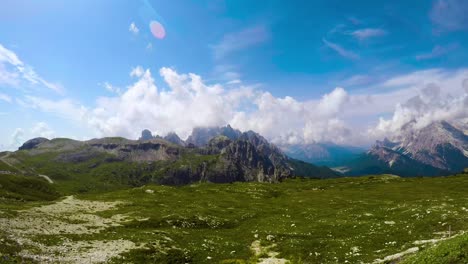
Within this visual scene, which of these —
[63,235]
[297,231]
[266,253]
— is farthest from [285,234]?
[63,235]

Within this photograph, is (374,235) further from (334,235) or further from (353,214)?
(353,214)

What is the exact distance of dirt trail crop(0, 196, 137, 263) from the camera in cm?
3102

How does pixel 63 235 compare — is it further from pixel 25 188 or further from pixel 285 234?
pixel 25 188

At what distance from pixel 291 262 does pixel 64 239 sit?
1039 inches

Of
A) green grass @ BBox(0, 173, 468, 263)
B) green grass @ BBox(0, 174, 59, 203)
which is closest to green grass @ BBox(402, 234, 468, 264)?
green grass @ BBox(0, 173, 468, 263)

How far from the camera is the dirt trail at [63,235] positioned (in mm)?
31016

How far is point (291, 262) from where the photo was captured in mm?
34812

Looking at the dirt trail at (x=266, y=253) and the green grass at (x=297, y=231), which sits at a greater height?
the green grass at (x=297, y=231)

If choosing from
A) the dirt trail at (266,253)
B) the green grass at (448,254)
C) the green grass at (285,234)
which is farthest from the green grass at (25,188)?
the green grass at (448,254)

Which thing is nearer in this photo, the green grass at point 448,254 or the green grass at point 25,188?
the green grass at point 448,254

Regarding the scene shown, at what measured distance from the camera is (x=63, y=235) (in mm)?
38781

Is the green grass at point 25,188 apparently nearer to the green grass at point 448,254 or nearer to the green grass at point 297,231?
the green grass at point 297,231

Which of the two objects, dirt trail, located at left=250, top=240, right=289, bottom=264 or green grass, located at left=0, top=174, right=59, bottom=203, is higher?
green grass, located at left=0, top=174, right=59, bottom=203

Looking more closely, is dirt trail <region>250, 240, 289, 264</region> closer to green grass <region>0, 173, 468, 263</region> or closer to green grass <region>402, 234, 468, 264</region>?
green grass <region>0, 173, 468, 263</region>
